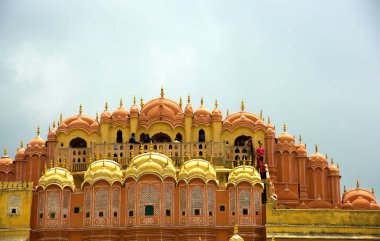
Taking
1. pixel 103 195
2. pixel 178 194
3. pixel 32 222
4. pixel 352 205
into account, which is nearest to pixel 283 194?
pixel 352 205

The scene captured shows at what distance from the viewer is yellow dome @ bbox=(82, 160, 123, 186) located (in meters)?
44.2

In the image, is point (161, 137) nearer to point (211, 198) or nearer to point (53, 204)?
point (211, 198)

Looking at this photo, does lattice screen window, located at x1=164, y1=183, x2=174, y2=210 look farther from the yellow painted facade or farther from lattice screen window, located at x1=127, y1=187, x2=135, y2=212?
the yellow painted facade

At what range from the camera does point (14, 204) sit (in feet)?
145

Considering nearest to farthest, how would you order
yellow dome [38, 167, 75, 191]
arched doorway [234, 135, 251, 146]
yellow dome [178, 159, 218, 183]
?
yellow dome [178, 159, 218, 183], yellow dome [38, 167, 75, 191], arched doorway [234, 135, 251, 146]

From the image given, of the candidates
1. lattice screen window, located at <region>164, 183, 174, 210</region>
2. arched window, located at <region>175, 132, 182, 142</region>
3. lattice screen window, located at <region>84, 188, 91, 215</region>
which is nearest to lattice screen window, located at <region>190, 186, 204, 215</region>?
lattice screen window, located at <region>164, 183, 174, 210</region>

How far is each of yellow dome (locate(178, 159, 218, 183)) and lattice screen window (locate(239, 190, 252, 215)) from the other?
5.27ft

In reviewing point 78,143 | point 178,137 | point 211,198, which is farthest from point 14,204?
point 178,137

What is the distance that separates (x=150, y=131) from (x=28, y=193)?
9.66 m

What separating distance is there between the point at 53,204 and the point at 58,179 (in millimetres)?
1328

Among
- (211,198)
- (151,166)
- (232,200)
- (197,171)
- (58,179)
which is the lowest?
(232,200)

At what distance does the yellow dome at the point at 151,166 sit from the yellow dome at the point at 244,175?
121 inches

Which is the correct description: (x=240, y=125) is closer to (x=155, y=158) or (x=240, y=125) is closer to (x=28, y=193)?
(x=155, y=158)

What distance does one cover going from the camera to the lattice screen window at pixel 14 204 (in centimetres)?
4406
